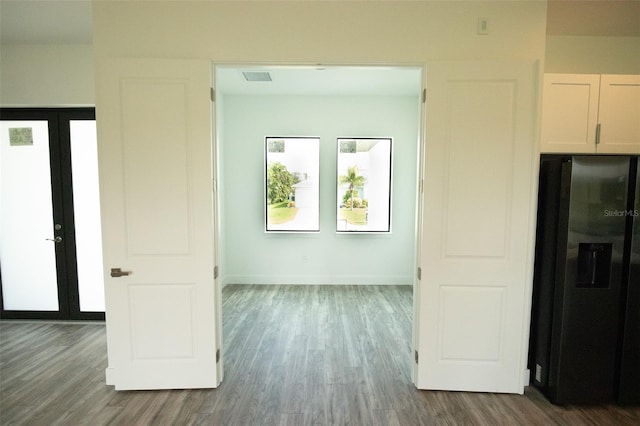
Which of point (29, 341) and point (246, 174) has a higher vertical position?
point (246, 174)

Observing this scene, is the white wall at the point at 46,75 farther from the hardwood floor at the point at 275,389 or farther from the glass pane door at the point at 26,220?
the hardwood floor at the point at 275,389

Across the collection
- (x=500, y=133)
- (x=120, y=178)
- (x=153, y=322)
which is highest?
(x=500, y=133)

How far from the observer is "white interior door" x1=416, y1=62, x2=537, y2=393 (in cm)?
212

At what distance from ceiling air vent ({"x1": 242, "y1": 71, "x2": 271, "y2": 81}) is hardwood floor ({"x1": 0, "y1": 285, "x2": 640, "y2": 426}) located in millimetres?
3193

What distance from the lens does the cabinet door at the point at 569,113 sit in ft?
7.34

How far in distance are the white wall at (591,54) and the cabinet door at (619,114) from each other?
0.51m

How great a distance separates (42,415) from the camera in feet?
6.81

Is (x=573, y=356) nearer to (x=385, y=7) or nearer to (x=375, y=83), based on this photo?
(x=385, y=7)

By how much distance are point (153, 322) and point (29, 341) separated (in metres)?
2.12

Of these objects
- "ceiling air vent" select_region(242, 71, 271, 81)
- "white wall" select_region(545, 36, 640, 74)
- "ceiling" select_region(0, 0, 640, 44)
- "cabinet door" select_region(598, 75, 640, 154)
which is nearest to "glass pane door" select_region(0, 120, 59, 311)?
"ceiling" select_region(0, 0, 640, 44)

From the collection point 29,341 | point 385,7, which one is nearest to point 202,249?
point 385,7

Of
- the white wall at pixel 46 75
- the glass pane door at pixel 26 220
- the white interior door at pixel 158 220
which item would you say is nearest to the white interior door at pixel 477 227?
the white interior door at pixel 158 220

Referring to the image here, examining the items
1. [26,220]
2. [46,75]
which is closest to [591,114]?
[46,75]

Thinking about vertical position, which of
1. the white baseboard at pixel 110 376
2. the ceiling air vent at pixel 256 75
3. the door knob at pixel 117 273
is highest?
the ceiling air vent at pixel 256 75
